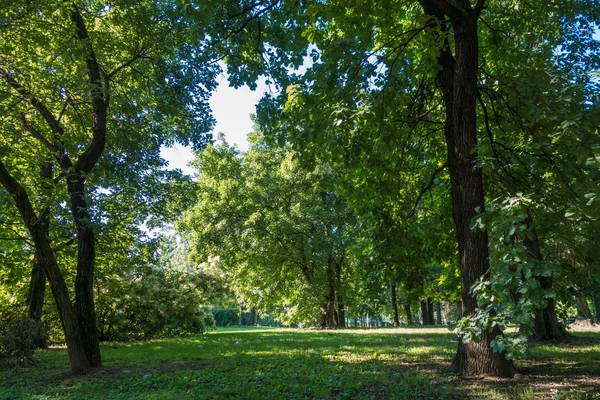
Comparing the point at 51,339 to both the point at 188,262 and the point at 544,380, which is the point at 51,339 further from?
the point at 544,380

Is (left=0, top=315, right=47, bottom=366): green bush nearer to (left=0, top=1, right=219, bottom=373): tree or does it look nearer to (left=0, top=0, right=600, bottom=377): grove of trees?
(left=0, top=0, right=600, bottom=377): grove of trees

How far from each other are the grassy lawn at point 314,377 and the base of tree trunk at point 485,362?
16cm

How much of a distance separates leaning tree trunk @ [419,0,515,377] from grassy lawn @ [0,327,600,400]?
32 centimetres

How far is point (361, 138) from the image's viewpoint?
22.5ft

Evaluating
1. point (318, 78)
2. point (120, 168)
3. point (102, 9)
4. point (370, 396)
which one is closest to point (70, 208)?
point (120, 168)

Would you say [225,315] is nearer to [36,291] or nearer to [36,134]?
[36,291]

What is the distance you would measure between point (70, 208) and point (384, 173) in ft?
24.0

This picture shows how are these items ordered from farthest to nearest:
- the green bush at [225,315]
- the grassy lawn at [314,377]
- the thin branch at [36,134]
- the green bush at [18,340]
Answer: the green bush at [225,315] → the thin branch at [36,134] → the green bush at [18,340] → the grassy lawn at [314,377]

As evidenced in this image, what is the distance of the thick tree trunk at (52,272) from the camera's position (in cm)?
814

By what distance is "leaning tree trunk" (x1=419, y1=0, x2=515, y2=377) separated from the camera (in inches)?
232

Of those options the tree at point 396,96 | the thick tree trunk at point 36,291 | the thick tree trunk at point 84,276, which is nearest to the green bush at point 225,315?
the thick tree trunk at point 36,291

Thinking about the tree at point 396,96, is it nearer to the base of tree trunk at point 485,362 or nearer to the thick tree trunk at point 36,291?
the base of tree trunk at point 485,362

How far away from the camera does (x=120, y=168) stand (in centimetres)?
1135

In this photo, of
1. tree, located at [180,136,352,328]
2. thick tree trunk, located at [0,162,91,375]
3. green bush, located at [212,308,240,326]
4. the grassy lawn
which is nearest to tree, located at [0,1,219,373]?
A: thick tree trunk, located at [0,162,91,375]
